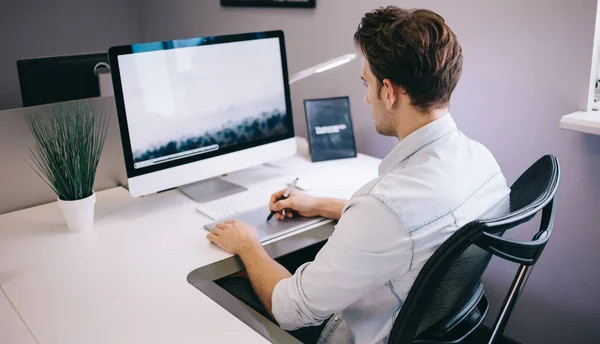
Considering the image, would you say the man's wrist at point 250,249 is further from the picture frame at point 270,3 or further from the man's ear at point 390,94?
the picture frame at point 270,3

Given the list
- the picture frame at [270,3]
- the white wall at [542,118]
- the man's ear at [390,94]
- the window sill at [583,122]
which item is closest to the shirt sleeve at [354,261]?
the man's ear at [390,94]

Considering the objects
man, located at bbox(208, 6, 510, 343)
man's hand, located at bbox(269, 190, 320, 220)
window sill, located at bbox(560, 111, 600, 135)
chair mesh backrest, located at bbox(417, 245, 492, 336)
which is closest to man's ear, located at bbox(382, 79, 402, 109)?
man, located at bbox(208, 6, 510, 343)

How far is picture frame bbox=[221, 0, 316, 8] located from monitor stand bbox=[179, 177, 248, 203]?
37.9 inches

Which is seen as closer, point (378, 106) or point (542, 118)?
point (378, 106)

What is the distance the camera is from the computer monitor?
1.54m

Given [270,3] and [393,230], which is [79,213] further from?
[270,3]

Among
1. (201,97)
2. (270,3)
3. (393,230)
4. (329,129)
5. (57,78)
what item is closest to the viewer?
(393,230)

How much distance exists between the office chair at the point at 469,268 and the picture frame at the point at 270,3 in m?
1.49

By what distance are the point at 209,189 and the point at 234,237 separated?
453mm

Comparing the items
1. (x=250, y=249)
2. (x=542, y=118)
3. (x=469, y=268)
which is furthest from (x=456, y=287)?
(x=542, y=118)

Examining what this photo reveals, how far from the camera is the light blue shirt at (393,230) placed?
1002 millimetres

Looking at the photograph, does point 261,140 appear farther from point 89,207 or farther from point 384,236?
point 384,236

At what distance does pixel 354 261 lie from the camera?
3.32ft

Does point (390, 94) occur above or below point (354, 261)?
above
